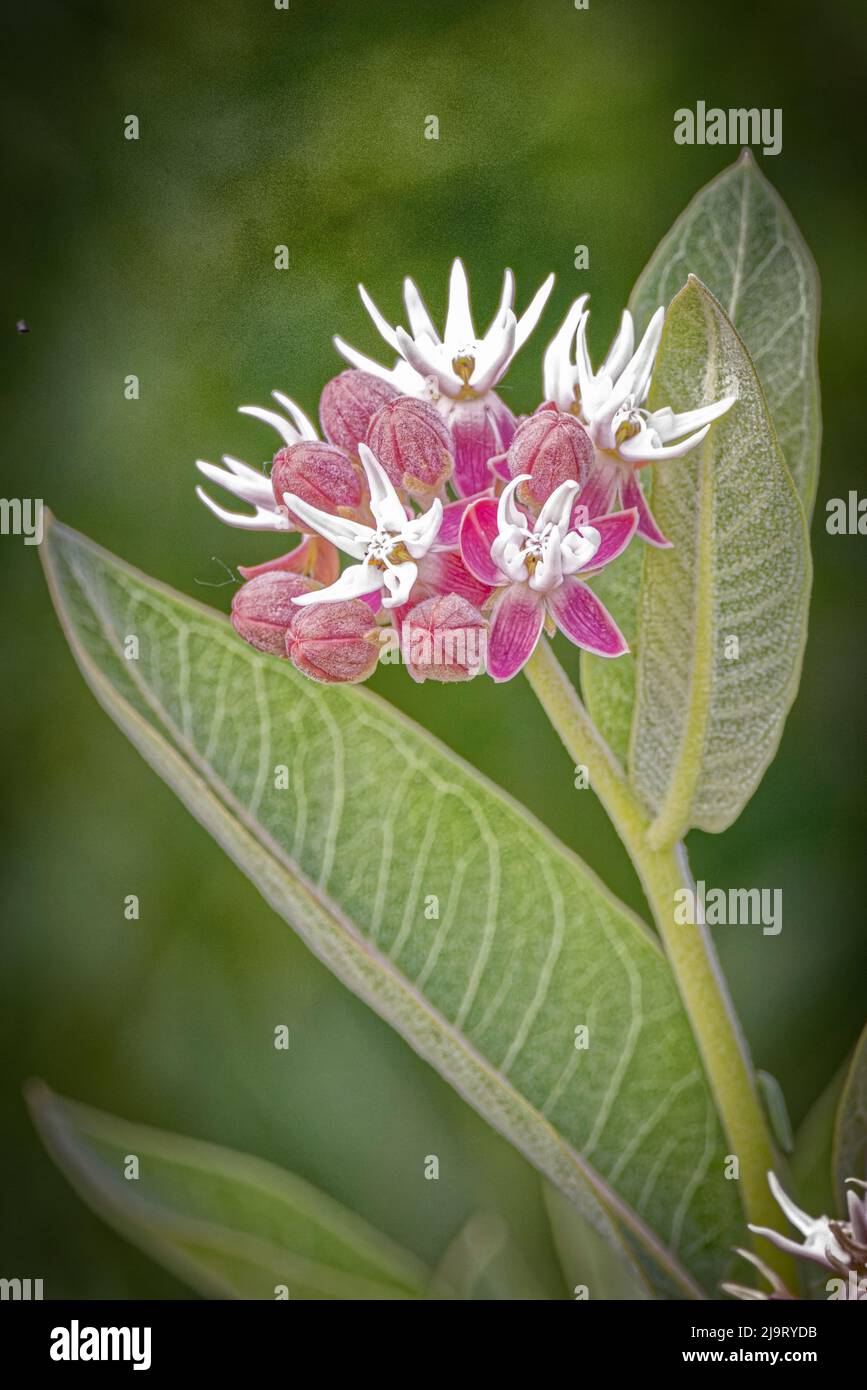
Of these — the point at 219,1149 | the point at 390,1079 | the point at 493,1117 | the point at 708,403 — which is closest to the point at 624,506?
the point at 708,403

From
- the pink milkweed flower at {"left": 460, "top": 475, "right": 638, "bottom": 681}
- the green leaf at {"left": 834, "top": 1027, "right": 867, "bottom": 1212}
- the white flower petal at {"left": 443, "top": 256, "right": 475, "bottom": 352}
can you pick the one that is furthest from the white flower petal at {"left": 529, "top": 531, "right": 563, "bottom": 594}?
the green leaf at {"left": 834, "top": 1027, "right": 867, "bottom": 1212}

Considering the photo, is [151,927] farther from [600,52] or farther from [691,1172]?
[600,52]

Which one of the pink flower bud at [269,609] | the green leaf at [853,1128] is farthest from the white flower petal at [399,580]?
the green leaf at [853,1128]

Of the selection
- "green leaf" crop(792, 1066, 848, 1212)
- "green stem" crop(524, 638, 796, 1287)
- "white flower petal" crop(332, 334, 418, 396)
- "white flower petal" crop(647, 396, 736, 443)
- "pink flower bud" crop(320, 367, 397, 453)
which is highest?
"white flower petal" crop(332, 334, 418, 396)

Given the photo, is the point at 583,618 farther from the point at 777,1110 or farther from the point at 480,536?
the point at 777,1110

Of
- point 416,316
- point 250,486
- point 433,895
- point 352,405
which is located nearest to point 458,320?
point 416,316

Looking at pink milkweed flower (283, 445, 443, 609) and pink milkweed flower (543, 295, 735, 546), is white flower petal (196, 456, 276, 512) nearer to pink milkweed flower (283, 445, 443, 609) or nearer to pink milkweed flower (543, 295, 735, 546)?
pink milkweed flower (283, 445, 443, 609)
